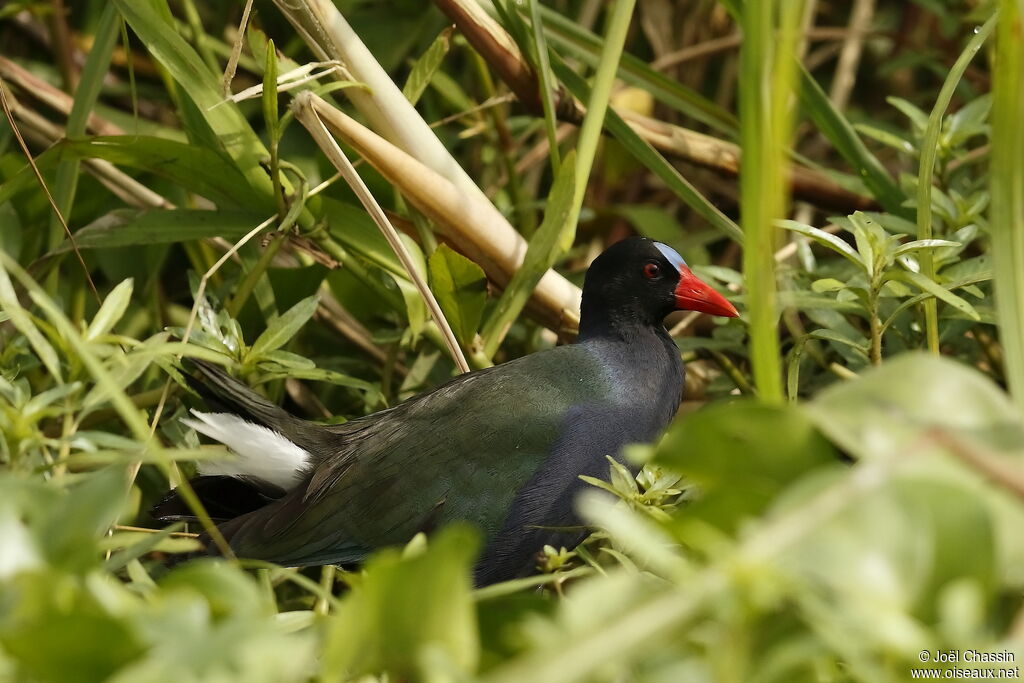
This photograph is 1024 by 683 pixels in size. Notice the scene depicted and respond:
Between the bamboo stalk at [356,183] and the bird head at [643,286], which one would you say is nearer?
the bamboo stalk at [356,183]

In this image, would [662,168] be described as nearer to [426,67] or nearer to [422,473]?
[426,67]

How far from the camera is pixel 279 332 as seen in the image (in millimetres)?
1899

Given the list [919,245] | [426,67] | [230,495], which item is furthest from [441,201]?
[919,245]

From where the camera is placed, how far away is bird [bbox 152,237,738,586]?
5.98 feet

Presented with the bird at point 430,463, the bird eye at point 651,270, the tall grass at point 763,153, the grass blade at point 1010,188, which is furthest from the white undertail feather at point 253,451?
the grass blade at point 1010,188

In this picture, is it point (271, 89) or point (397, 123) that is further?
point (397, 123)

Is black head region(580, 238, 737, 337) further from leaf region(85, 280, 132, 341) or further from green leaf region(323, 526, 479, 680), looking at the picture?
green leaf region(323, 526, 479, 680)

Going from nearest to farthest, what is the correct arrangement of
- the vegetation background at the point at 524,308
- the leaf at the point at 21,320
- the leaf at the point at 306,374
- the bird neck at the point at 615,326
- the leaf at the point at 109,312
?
the vegetation background at the point at 524,308, the leaf at the point at 21,320, the leaf at the point at 109,312, the leaf at the point at 306,374, the bird neck at the point at 615,326

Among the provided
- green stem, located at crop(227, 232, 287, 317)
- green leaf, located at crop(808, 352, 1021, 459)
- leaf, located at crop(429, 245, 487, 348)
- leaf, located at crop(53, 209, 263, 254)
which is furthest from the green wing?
green leaf, located at crop(808, 352, 1021, 459)

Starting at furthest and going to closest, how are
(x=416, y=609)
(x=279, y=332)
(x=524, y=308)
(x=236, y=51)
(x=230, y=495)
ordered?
1. (x=524, y=308)
2. (x=230, y=495)
3. (x=279, y=332)
4. (x=236, y=51)
5. (x=416, y=609)

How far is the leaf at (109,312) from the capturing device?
1.39 m

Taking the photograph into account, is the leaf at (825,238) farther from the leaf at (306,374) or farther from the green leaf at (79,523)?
the green leaf at (79,523)

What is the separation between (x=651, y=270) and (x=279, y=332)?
0.71 m

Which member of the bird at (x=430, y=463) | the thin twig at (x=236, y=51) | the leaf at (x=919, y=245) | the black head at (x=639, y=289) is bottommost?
the bird at (x=430, y=463)
